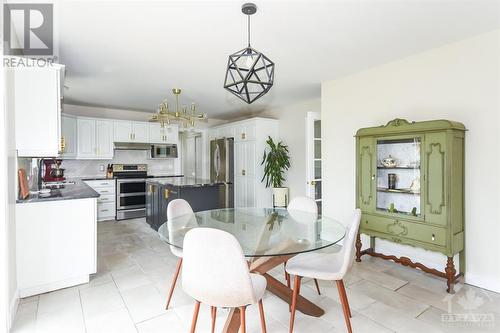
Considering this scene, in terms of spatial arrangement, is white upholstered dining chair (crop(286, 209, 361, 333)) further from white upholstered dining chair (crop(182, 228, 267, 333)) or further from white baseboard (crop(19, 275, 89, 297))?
white baseboard (crop(19, 275, 89, 297))

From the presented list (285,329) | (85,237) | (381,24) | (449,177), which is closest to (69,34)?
(85,237)

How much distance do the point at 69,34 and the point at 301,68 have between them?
8.20ft

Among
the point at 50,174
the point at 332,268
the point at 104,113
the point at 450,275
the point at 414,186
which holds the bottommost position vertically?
the point at 450,275

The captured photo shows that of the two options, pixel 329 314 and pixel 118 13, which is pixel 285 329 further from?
pixel 118 13

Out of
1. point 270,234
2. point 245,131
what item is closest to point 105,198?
point 245,131

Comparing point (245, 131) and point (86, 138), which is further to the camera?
point (245, 131)

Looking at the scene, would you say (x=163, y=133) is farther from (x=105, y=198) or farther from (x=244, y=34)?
(x=244, y=34)

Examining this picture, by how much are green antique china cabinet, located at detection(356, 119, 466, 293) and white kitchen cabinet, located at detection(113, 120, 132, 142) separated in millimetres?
4806

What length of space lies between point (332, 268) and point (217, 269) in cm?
98

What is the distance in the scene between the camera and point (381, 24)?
242cm

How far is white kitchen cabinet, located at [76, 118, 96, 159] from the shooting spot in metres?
5.55

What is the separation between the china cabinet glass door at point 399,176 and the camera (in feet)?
Answer: 9.55

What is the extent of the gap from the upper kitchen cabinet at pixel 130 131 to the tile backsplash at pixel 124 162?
42 centimetres

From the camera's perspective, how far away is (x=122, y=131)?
236 inches
